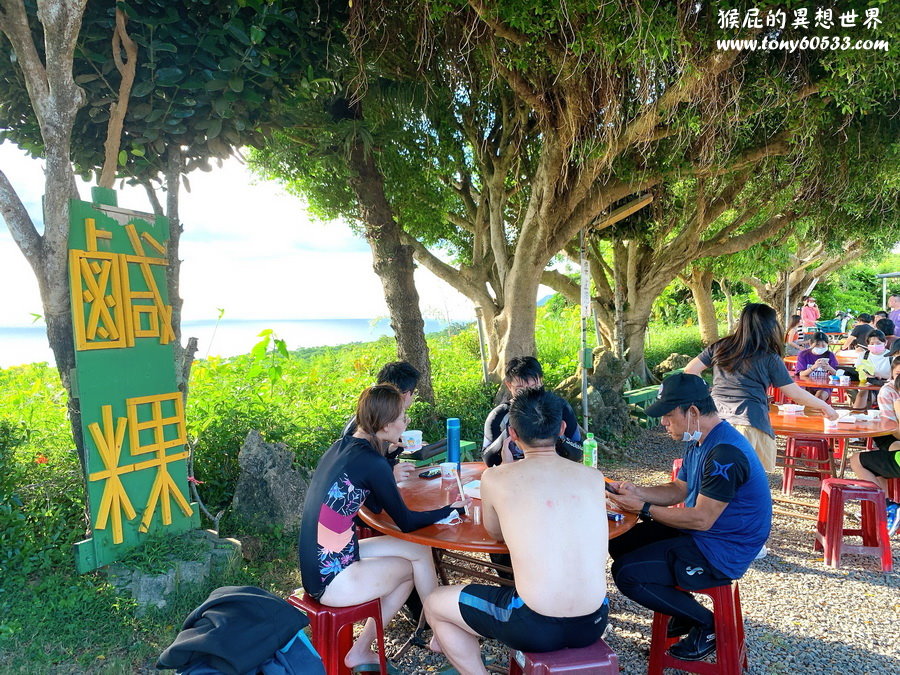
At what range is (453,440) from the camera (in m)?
3.96

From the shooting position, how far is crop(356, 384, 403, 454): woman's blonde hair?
3.03 metres

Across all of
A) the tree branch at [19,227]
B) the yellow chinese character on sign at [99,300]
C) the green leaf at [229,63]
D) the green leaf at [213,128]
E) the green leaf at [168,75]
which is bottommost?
the yellow chinese character on sign at [99,300]

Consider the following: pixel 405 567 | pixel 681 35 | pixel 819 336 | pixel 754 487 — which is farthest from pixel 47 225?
pixel 819 336

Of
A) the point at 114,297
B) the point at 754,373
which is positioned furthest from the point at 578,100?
the point at 114,297

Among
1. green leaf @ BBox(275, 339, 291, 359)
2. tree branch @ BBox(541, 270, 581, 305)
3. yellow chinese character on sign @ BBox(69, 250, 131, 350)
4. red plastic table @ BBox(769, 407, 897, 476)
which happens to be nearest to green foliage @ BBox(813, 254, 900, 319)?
tree branch @ BBox(541, 270, 581, 305)

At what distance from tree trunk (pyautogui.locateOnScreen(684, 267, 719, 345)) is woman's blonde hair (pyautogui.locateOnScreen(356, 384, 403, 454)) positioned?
1592 centimetres

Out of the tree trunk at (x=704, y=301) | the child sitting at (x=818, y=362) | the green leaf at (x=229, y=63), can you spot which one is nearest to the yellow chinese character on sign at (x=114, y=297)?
the green leaf at (x=229, y=63)

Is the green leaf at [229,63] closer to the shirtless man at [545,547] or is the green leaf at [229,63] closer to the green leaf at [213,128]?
the green leaf at [213,128]

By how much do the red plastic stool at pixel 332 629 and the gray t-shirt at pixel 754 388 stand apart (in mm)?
3334

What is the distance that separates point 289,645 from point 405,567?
129cm

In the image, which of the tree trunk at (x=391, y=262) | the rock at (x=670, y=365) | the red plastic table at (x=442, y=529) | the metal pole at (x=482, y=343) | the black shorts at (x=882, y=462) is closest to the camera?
the red plastic table at (x=442, y=529)

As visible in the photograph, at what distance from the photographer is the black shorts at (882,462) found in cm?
477

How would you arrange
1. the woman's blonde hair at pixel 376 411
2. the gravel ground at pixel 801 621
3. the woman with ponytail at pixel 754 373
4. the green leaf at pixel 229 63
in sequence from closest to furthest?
the woman's blonde hair at pixel 376 411 < the gravel ground at pixel 801 621 < the green leaf at pixel 229 63 < the woman with ponytail at pixel 754 373

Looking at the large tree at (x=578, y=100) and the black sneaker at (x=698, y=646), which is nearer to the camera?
the black sneaker at (x=698, y=646)
